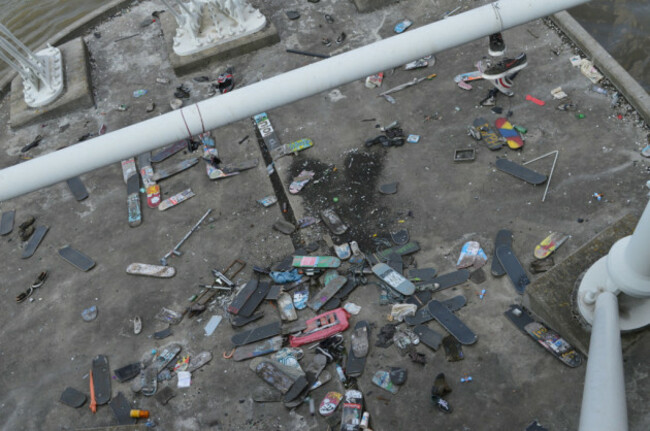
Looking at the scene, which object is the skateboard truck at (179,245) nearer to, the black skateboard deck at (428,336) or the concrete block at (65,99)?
the black skateboard deck at (428,336)

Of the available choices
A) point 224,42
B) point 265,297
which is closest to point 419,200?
point 265,297

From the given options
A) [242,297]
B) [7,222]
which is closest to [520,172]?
[242,297]

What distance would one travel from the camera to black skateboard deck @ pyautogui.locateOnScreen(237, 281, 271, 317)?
589 centimetres

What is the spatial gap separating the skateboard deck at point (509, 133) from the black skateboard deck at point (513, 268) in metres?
1.57

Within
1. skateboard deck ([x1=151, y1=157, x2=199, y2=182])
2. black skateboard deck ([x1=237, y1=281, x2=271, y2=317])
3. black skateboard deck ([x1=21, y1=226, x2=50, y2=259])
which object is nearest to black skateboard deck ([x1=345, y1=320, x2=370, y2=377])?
black skateboard deck ([x1=237, y1=281, x2=271, y2=317])

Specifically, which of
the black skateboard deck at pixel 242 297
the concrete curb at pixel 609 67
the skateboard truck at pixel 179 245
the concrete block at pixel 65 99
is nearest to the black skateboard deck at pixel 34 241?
the skateboard truck at pixel 179 245

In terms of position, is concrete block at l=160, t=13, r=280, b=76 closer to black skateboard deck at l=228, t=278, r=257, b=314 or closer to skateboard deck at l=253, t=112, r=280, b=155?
skateboard deck at l=253, t=112, r=280, b=155

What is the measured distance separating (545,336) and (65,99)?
7.75 meters

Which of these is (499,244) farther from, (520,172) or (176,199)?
(176,199)

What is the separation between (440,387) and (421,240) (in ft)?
5.81

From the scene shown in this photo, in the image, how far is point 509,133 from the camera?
6.90 meters

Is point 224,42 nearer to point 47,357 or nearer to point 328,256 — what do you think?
point 328,256

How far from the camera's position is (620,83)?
6.98m

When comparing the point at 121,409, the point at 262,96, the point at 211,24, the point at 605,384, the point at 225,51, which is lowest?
the point at 121,409
